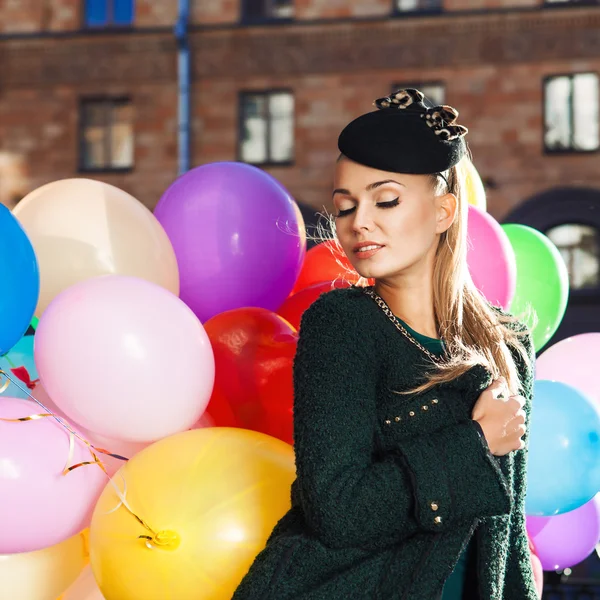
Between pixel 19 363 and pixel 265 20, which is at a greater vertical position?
pixel 265 20

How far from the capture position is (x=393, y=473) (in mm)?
1730

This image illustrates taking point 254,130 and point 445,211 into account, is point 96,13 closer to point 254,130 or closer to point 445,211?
point 254,130

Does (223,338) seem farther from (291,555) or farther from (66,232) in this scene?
(291,555)

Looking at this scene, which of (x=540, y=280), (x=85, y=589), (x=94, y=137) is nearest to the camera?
(x=85, y=589)

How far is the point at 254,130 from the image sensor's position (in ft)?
48.0

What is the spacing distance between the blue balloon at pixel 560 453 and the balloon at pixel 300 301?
0.75m

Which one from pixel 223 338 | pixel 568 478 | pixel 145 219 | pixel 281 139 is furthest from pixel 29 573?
pixel 281 139

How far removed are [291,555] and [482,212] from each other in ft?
5.29

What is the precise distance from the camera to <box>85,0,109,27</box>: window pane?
14.8m

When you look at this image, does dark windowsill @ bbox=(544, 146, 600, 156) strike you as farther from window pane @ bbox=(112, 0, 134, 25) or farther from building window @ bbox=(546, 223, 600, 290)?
window pane @ bbox=(112, 0, 134, 25)

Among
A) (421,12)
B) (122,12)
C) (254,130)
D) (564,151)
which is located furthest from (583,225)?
(122,12)

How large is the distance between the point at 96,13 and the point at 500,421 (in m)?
14.3

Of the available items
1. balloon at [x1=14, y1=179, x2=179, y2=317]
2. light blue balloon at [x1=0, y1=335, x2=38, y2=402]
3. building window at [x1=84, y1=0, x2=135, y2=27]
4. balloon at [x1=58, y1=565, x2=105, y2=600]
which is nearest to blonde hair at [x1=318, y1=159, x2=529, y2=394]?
balloon at [x1=14, y1=179, x2=179, y2=317]

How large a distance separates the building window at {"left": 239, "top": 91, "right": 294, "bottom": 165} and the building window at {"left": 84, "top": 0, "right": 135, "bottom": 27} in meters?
2.12
